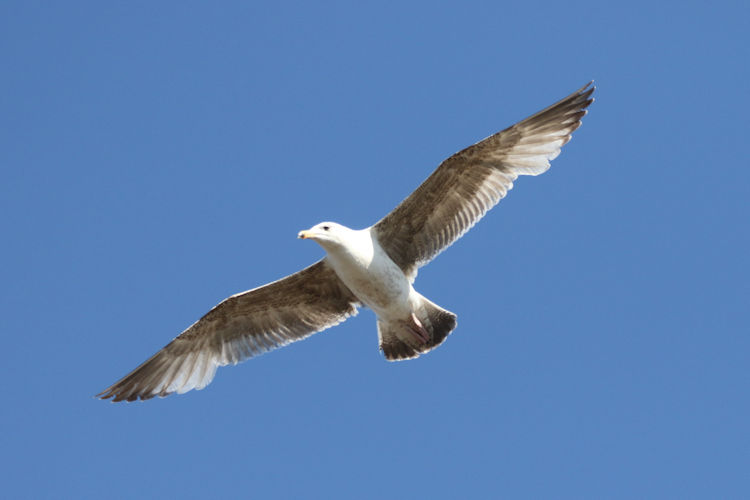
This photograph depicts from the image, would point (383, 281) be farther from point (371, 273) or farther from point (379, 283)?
point (371, 273)

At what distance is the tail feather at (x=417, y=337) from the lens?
36.4ft

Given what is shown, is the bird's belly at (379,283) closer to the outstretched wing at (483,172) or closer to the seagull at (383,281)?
the seagull at (383,281)

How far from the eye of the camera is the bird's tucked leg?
1088cm

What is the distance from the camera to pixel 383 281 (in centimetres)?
1048

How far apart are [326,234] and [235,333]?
2118 mm

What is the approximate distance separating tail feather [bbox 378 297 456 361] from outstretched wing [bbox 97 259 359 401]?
1.80 ft

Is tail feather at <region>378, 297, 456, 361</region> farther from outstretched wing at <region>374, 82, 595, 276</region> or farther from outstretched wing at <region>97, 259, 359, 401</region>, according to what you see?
outstretched wing at <region>374, 82, 595, 276</region>

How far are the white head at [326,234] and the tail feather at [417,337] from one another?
4.28 ft

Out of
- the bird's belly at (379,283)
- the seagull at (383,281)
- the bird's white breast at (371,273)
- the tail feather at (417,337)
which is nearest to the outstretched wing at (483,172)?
the seagull at (383,281)

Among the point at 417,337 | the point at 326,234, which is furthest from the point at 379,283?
the point at 417,337

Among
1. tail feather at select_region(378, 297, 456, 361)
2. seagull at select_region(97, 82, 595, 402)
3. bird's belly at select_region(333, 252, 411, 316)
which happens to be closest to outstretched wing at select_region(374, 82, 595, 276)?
seagull at select_region(97, 82, 595, 402)

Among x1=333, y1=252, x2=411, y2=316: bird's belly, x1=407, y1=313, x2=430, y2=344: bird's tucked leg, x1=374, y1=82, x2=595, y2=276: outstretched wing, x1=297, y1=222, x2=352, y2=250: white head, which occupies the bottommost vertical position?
x1=407, y1=313, x2=430, y2=344: bird's tucked leg

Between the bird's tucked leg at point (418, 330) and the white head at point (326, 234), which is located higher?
the white head at point (326, 234)

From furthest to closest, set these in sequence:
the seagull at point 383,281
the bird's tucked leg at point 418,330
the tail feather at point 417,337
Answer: the tail feather at point 417,337 → the bird's tucked leg at point 418,330 → the seagull at point 383,281
